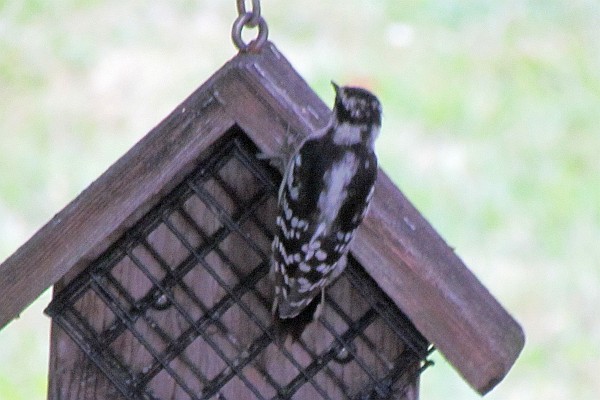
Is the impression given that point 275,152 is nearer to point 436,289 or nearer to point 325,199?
point 325,199

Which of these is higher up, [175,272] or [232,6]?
[232,6]

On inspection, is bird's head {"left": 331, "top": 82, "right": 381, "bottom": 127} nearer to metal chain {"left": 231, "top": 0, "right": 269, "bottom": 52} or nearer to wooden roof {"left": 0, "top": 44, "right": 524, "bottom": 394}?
wooden roof {"left": 0, "top": 44, "right": 524, "bottom": 394}

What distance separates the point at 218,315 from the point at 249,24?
0.54m

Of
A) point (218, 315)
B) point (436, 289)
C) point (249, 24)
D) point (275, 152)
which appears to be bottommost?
point (436, 289)

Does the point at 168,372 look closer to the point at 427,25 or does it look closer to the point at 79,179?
the point at 79,179

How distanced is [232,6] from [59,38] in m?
0.82

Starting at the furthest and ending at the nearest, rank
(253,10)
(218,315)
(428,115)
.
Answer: (428,115), (218,315), (253,10)

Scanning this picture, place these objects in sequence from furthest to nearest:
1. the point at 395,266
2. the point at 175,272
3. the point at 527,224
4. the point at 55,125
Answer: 1. the point at 55,125
2. the point at 527,224
3. the point at 175,272
4. the point at 395,266

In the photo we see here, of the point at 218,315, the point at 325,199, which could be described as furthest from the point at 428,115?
the point at 325,199

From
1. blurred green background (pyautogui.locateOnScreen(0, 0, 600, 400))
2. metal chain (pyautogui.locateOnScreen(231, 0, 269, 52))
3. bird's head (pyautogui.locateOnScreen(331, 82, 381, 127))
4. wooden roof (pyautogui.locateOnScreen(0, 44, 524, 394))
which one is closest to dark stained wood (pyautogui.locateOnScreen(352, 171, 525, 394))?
wooden roof (pyautogui.locateOnScreen(0, 44, 524, 394))

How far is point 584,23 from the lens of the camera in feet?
18.7

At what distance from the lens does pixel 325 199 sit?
1945 mm

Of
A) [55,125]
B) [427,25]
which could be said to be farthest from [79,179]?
[427,25]

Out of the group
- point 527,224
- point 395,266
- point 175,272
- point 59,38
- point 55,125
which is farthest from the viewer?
point 59,38
